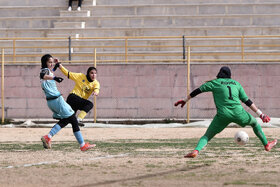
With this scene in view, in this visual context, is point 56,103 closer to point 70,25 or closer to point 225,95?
point 225,95

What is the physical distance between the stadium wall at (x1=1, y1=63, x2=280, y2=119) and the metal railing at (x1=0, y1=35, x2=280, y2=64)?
129 centimetres

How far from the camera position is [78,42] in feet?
85.6

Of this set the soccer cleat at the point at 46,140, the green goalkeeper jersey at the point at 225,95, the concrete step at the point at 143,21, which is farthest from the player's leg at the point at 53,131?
the concrete step at the point at 143,21

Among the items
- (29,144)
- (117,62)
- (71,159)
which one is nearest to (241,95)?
(71,159)

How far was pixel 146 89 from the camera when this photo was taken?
22.0m

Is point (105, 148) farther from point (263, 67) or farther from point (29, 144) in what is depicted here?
point (263, 67)

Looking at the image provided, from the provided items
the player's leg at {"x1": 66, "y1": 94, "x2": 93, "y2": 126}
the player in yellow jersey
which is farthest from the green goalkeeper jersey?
the player's leg at {"x1": 66, "y1": 94, "x2": 93, "y2": 126}

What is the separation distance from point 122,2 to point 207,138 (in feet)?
65.7

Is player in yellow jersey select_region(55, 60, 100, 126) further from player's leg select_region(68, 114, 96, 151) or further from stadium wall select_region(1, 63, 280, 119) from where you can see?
stadium wall select_region(1, 63, 280, 119)

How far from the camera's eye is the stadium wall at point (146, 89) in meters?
21.6

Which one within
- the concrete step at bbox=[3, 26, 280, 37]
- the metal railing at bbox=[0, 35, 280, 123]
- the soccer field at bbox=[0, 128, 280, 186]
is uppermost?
the concrete step at bbox=[3, 26, 280, 37]

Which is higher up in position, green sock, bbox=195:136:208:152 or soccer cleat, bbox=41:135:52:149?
green sock, bbox=195:136:208:152

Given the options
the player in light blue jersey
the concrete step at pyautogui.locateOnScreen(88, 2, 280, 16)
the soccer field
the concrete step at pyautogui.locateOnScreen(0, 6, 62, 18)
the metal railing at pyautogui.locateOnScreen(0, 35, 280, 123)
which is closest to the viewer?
the soccer field

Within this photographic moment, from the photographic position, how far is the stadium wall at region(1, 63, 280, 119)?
21641 millimetres
